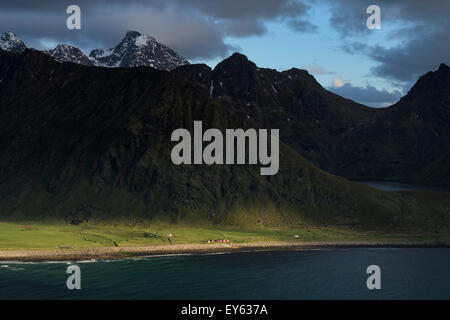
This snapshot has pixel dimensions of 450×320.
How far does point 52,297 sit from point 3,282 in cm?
2783

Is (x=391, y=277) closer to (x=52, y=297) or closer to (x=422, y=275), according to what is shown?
(x=422, y=275)

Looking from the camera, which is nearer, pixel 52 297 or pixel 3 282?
pixel 52 297

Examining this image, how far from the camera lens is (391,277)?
181875 mm
